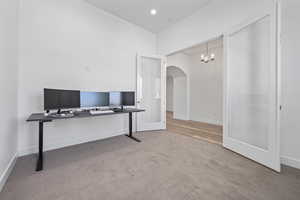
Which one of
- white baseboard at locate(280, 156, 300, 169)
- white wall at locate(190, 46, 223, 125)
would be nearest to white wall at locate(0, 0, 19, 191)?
white baseboard at locate(280, 156, 300, 169)

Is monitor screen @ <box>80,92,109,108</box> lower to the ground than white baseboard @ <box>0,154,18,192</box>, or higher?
higher

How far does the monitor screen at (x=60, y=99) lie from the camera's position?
2.30m

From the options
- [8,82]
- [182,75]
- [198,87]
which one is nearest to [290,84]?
[198,87]

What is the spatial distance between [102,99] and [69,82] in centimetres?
80

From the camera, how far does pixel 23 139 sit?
246 cm

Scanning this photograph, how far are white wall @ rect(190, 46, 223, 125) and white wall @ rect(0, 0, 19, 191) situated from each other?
5929 mm

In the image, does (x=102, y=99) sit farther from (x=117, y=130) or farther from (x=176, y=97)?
(x=176, y=97)

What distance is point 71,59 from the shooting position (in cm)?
296

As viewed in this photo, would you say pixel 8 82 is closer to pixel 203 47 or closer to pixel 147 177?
pixel 147 177

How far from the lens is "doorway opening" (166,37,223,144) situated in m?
5.32

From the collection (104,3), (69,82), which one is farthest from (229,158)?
(104,3)

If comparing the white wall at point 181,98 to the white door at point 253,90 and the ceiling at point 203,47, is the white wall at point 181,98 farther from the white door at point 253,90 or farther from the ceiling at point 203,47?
the white door at point 253,90

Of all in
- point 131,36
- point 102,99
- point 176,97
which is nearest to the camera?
point 102,99

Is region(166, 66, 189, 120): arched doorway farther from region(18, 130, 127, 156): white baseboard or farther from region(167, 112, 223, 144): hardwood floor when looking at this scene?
region(18, 130, 127, 156): white baseboard
